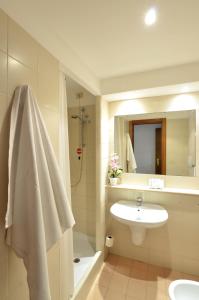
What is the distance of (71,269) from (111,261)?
2.88ft

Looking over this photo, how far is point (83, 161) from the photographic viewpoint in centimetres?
240

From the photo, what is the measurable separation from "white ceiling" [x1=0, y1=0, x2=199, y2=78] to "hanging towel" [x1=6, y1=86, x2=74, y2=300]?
54cm

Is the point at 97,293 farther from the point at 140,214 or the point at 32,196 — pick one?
the point at 32,196

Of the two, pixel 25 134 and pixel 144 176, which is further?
pixel 144 176

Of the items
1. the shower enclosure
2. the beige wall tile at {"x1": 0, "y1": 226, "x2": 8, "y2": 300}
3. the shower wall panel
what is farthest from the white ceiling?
the beige wall tile at {"x1": 0, "y1": 226, "x2": 8, "y2": 300}

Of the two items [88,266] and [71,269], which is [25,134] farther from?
[88,266]

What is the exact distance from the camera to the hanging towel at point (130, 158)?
2193 millimetres

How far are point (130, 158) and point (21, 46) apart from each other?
5.56ft

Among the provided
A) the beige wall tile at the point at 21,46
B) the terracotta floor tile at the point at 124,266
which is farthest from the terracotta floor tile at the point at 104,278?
the beige wall tile at the point at 21,46

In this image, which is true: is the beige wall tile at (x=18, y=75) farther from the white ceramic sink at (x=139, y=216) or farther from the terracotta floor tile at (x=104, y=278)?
the terracotta floor tile at (x=104, y=278)

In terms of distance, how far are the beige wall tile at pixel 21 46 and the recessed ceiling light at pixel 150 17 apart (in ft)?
2.43

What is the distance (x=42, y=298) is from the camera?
753 mm

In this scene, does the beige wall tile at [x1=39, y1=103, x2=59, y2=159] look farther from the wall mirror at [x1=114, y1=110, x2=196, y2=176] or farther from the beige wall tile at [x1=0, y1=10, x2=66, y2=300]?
the wall mirror at [x1=114, y1=110, x2=196, y2=176]

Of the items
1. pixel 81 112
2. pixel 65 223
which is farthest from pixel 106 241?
pixel 81 112
